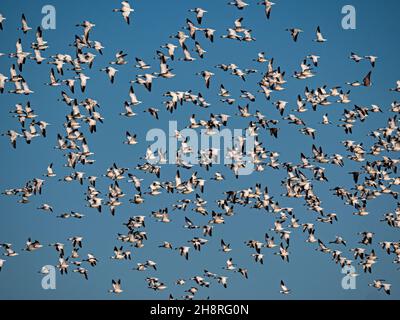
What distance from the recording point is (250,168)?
60.8 m

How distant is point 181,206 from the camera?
60.8 meters

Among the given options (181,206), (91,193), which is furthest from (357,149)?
(91,193)

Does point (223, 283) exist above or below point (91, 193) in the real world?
below

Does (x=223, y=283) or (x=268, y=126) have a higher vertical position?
(x=268, y=126)

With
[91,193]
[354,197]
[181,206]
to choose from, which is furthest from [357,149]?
[91,193]

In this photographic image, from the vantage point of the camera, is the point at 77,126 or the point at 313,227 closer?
the point at 77,126

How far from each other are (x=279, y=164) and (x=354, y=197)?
5.77 metres

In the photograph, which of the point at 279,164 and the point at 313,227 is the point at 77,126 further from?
the point at 313,227
